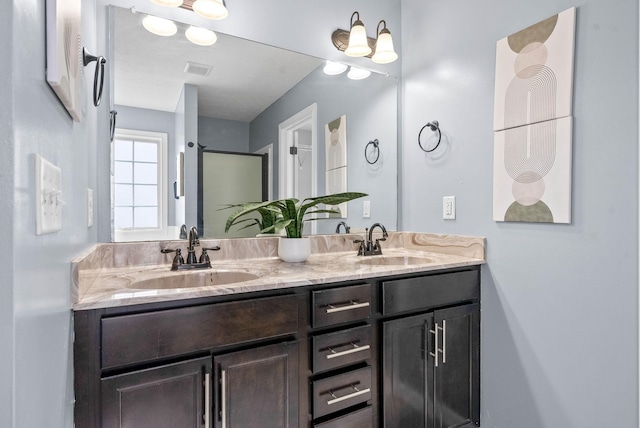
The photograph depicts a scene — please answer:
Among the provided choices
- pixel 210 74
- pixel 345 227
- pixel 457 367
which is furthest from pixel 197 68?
pixel 457 367

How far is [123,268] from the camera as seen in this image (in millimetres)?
1440

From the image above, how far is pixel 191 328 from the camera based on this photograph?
102cm

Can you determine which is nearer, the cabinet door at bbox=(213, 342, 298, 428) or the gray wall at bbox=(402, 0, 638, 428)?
the cabinet door at bbox=(213, 342, 298, 428)

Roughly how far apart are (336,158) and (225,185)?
683 millimetres

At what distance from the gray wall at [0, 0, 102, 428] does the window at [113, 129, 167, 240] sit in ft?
2.28

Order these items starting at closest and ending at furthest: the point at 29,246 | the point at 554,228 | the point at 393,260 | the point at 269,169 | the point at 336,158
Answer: the point at 29,246 → the point at 554,228 → the point at 269,169 → the point at 393,260 → the point at 336,158

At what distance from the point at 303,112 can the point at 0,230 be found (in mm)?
1658

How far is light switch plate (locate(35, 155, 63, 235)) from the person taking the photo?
0.52 meters

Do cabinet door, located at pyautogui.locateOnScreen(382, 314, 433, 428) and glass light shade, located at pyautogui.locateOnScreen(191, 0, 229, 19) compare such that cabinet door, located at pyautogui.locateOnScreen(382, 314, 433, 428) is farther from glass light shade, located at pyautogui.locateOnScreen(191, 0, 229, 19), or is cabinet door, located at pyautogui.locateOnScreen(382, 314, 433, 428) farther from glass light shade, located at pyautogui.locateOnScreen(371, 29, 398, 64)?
glass light shade, located at pyautogui.locateOnScreen(191, 0, 229, 19)

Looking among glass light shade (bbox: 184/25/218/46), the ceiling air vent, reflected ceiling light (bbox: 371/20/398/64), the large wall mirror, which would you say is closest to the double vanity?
the large wall mirror

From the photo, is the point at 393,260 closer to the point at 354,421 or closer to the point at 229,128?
the point at 354,421

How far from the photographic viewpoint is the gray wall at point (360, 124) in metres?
1.94

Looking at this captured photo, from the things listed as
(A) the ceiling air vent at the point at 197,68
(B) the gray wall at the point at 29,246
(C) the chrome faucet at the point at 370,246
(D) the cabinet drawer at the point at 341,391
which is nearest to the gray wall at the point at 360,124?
(C) the chrome faucet at the point at 370,246

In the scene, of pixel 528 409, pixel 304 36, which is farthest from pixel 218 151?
pixel 528 409
